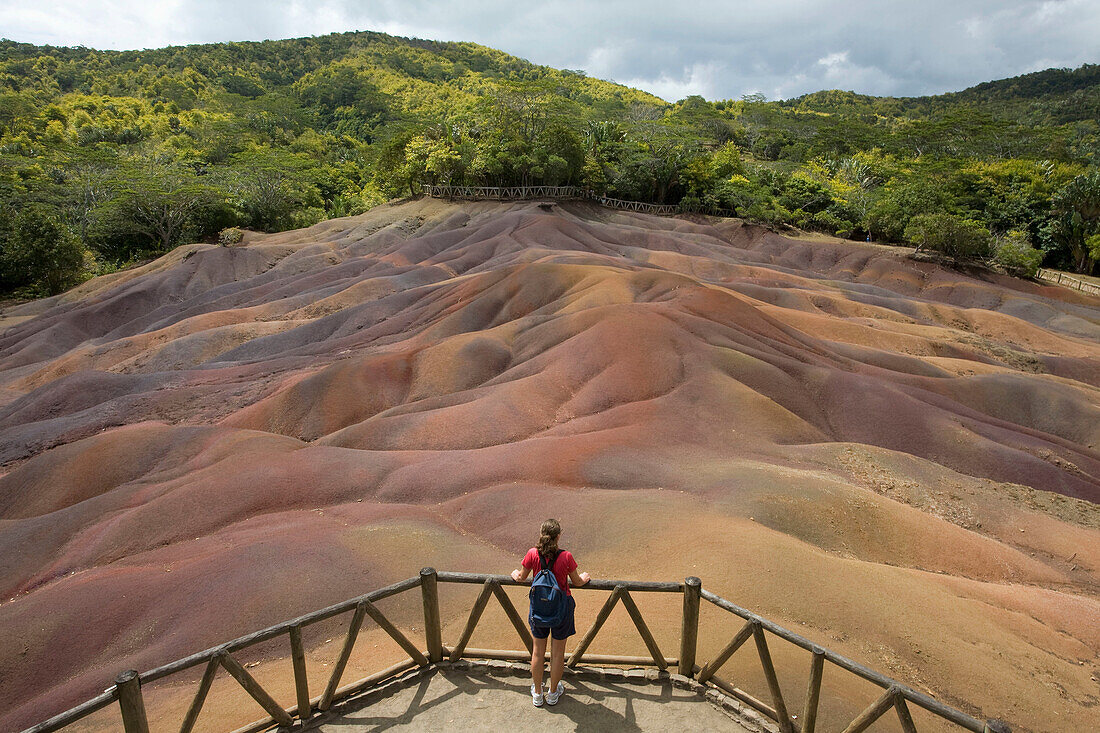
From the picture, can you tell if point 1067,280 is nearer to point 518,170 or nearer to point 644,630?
point 518,170

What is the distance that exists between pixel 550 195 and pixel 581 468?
170 ft

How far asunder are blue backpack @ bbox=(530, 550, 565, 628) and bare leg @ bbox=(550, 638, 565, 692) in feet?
1.00

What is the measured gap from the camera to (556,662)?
6.59 metres

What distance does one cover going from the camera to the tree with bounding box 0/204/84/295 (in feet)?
151

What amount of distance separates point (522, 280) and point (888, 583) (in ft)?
79.4

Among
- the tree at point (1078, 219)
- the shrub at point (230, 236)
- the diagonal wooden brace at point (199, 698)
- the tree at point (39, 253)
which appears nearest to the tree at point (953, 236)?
the tree at point (1078, 219)

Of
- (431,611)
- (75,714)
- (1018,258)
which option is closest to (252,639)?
(75,714)

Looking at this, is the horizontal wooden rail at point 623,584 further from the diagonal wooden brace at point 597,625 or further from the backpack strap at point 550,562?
the backpack strap at point 550,562

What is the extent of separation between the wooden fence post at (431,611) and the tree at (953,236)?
5319 cm

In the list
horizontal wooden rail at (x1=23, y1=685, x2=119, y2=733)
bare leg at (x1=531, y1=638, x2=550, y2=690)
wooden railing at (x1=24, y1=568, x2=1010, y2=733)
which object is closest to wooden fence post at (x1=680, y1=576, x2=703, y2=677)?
wooden railing at (x1=24, y1=568, x2=1010, y2=733)

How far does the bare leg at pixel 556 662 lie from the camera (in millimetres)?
6523

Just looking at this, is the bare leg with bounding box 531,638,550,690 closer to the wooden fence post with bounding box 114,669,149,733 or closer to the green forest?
the wooden fence post with bounding box 114,669,149,733

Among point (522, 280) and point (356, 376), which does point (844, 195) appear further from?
point (356, 376)

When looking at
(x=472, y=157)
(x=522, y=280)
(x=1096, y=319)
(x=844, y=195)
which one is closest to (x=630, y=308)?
(x=522, y=280)
